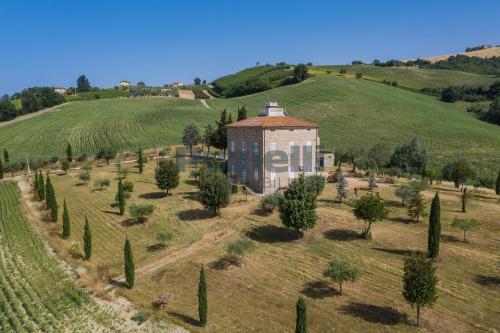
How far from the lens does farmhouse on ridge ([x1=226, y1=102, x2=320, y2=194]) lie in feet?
138

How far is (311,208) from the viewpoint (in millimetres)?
31031

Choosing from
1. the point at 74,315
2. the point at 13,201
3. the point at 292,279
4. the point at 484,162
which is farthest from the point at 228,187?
the point at 484,162

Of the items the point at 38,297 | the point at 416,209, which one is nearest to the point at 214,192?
the point at 38,297

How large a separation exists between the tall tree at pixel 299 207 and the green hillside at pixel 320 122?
43.1m

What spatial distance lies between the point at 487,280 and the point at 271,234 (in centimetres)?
1562

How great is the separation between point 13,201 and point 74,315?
30099 mm

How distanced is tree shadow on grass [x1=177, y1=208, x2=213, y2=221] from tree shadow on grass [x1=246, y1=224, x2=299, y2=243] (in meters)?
5.74

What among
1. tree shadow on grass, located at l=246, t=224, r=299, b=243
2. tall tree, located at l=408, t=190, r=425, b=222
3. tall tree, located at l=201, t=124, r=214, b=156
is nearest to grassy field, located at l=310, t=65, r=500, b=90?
tall tree, located at l=201, t=124, r=214, b=156

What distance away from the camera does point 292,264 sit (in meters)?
26.6

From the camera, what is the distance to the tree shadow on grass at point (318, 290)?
2256cm

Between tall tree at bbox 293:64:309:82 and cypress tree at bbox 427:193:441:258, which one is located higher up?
tall tree at bbox 293:64:309:82

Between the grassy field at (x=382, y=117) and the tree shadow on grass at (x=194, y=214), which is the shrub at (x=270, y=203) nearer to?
the tree shadow on grass at (x=194, y=214)

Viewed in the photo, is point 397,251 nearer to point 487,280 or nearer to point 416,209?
point 487,280

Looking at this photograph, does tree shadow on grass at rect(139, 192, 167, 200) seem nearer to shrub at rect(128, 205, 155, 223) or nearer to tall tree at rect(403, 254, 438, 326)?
shrub at rect(128, 205, 155, 223)
